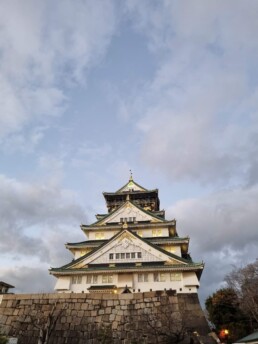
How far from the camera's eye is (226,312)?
2566 cm

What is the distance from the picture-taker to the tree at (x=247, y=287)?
2428 cm

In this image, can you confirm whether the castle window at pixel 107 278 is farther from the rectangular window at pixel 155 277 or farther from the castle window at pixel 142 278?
Result: the rectangular window at pixel 155 277

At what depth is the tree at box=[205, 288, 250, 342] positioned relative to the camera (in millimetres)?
24516

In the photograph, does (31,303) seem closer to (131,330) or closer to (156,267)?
(131,330)

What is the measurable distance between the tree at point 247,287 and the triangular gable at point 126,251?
17.2 ft

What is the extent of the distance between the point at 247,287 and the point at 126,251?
12.5 metres

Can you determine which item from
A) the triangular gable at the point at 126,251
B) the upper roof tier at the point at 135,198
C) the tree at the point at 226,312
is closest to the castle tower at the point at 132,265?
the triangular gable at the point at 126,251

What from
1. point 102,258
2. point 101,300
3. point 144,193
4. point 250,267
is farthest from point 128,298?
point 144,193

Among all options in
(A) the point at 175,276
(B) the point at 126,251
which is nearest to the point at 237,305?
(A) the point at 175,276

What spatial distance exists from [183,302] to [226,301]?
18.6 feet

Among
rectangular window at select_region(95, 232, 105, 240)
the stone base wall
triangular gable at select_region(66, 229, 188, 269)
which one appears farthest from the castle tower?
the stone base wall

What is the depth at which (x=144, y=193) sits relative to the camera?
4462 cm

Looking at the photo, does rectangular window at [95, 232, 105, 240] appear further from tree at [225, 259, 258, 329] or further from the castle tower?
tree at [225, 259, 258, 329]

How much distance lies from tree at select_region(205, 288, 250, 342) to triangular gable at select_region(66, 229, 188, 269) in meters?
4.75
